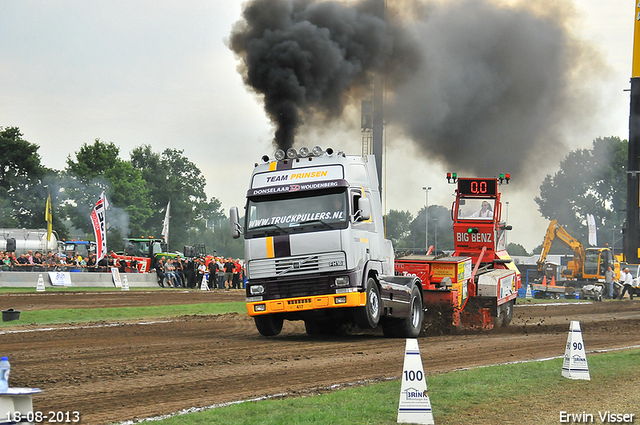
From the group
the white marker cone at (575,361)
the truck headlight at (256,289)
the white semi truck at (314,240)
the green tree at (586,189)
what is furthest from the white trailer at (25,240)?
the green tree at (586,189)

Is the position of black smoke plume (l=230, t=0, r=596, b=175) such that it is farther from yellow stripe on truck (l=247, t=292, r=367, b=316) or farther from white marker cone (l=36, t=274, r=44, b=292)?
white marker cone (l=36, t=274, r=44, b=292)

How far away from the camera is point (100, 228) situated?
35656 mm

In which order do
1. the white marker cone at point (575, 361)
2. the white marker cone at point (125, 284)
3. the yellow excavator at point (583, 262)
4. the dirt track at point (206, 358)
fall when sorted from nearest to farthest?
the dirt track at point (206, 358)
the white marker cone at point (575, 361)
the white marker cone at point (125, 284)
the yellow excavator at point (583, 262)

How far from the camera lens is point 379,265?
15.3 m

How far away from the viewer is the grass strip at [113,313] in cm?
1972

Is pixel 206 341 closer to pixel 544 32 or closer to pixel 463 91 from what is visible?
pixel 463 91

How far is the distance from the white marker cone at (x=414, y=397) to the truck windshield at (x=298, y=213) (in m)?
7.44

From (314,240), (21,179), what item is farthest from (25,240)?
(314,240)

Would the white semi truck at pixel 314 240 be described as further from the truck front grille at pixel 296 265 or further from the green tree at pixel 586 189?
the green tree at pixel 586 189

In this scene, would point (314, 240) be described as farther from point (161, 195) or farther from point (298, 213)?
point (161, 195)

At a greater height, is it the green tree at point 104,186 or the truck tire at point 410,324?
the green tree at point 104,186

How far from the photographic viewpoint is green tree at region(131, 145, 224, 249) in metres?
119

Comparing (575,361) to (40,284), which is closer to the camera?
(575,361)

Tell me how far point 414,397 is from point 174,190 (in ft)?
381
